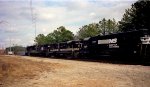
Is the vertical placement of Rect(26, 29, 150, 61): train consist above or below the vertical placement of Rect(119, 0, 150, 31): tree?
below

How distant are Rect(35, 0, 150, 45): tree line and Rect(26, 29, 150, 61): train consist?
6.52m

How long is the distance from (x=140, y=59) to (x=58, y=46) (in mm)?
26721

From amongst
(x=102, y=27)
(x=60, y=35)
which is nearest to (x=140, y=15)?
(x=102, y=27)

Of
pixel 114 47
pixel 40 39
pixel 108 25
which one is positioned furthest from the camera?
pixel 40 39

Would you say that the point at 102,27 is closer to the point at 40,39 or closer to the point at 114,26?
the point at 114,26

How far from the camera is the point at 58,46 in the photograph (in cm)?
4981

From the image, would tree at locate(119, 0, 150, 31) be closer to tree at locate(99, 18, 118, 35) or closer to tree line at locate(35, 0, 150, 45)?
tree line at locate(35, 0, 150, 45)

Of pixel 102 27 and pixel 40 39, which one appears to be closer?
pixel 102 27

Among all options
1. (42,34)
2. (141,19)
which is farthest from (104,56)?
(42,34)

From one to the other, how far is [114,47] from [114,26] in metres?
74.9

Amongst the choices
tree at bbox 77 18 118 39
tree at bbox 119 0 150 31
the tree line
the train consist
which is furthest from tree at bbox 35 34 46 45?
the train consist

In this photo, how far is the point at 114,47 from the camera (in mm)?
29422

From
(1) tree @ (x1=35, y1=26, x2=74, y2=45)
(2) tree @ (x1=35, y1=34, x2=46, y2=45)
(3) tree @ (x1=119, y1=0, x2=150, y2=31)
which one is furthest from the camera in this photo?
(2) tree @ (x1=35, y1=34, x2=46, y2=45)

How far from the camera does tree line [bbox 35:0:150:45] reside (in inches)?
2185
